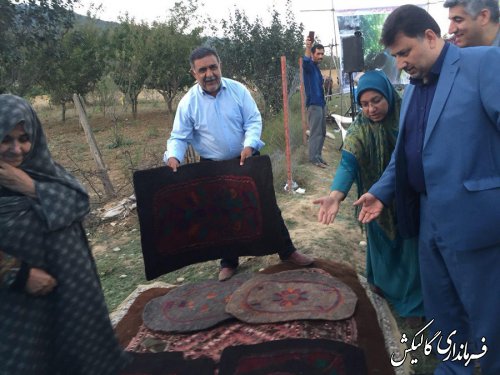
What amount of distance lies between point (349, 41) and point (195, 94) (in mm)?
3521

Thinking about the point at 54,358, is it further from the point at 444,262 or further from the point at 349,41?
the point at 349,41

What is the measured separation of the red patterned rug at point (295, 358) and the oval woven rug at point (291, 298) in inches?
9.9

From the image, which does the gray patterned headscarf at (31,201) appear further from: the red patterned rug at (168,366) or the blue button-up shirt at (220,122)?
the blue button-up shirt at (220,122)

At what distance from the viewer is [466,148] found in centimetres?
184

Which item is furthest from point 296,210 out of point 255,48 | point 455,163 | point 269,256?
point 255,48

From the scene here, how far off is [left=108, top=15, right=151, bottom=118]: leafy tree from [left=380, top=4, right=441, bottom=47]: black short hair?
1492 cm

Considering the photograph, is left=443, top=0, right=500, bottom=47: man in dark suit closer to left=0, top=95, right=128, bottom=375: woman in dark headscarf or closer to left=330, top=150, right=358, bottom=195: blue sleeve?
left=330, top=150, right=358, bottom=195: blue sleeve

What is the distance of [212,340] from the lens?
2664 millimetres

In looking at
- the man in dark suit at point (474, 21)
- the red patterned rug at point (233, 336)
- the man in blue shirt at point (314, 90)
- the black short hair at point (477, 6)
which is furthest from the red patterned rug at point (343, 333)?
the man in blue shirt at point (314, 90)

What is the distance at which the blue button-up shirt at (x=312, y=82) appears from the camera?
6.80 metres

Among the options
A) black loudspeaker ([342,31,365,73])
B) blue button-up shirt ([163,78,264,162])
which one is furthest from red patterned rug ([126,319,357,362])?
black loudspeaker ([342,31,365,73])

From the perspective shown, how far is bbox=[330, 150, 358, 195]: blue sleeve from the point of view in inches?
103

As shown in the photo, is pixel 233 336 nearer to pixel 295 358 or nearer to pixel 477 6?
pixel 295 358

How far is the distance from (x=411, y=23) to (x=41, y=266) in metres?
1.84
